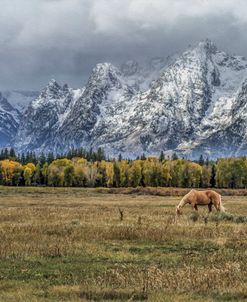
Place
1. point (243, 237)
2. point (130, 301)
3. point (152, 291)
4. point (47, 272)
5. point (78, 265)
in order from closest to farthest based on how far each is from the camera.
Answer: point (130, 301) → point (152, 291) → point (47, 272) → point (78, 265) → point (243, 237)

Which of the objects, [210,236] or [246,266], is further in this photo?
[210,236]

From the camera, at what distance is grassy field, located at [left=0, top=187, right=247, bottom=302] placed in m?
15.6

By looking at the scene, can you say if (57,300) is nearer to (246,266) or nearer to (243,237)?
(246,266)

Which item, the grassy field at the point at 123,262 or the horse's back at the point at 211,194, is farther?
the horse's back at the point at 211,194

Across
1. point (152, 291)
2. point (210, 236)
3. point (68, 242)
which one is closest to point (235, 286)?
point (152, 291)

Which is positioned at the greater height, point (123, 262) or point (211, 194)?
point (211, 194)

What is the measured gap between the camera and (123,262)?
21906 mm

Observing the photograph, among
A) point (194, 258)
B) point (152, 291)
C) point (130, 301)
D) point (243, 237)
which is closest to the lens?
point (130, 301)

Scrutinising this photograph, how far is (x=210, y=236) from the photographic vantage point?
29391 mm

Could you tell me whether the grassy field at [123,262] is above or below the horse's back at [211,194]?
below

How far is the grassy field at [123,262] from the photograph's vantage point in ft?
51.2

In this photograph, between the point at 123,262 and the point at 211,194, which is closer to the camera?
the point at 123,262

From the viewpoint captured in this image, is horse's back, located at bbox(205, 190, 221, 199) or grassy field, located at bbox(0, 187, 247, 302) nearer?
grassy field, located at bbox(0, 187, 247, 302)

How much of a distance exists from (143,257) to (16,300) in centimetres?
919
